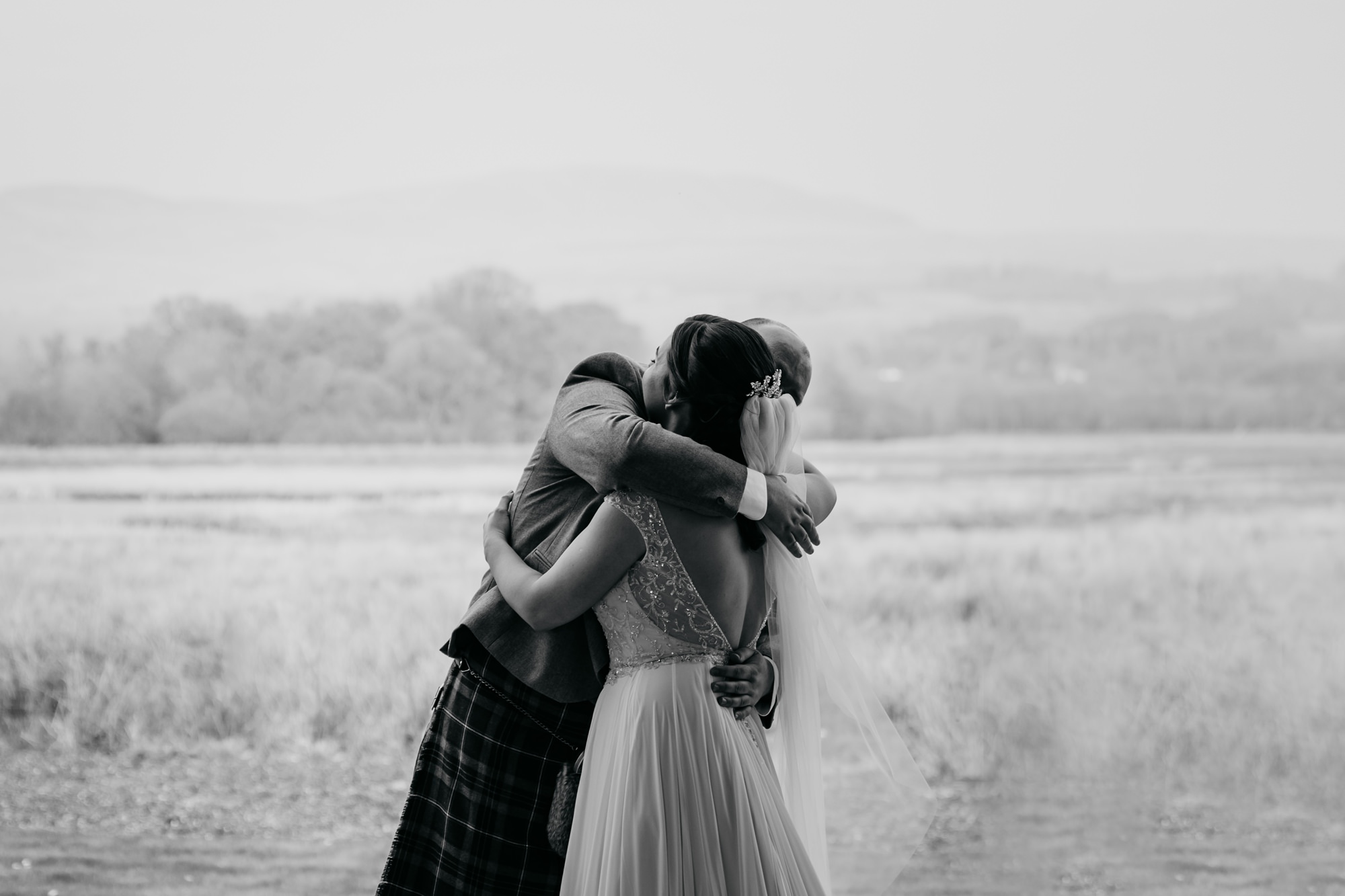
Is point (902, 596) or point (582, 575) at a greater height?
point (582, 575)

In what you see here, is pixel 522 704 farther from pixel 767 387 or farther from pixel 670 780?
pixel 767 387

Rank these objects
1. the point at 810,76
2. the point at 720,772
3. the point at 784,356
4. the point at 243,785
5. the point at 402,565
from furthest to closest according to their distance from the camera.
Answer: the point at 810,76
the point at 402,565
the point at 243,785
the point at 784,356
the point at 720,772

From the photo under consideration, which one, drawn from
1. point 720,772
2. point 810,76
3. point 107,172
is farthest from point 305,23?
point 720,772

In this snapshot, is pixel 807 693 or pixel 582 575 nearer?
pixel 582 575

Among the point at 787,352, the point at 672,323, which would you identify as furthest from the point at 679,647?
the point at 672,323

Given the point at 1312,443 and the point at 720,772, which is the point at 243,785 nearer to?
the point at 720,772

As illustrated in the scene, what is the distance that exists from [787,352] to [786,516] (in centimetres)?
32

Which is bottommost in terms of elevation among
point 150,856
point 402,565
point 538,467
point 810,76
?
point 150,856

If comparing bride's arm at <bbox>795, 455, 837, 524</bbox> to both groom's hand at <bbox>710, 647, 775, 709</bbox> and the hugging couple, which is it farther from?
groom's hand at <bbox>710, 647, 775, 709</bbox>

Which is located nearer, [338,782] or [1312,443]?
[338,782]

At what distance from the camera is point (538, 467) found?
5.29 ft

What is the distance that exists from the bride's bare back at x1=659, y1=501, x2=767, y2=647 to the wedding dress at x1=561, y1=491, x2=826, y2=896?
0.02m

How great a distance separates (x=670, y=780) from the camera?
150 cm

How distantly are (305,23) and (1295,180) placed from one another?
4367mm
